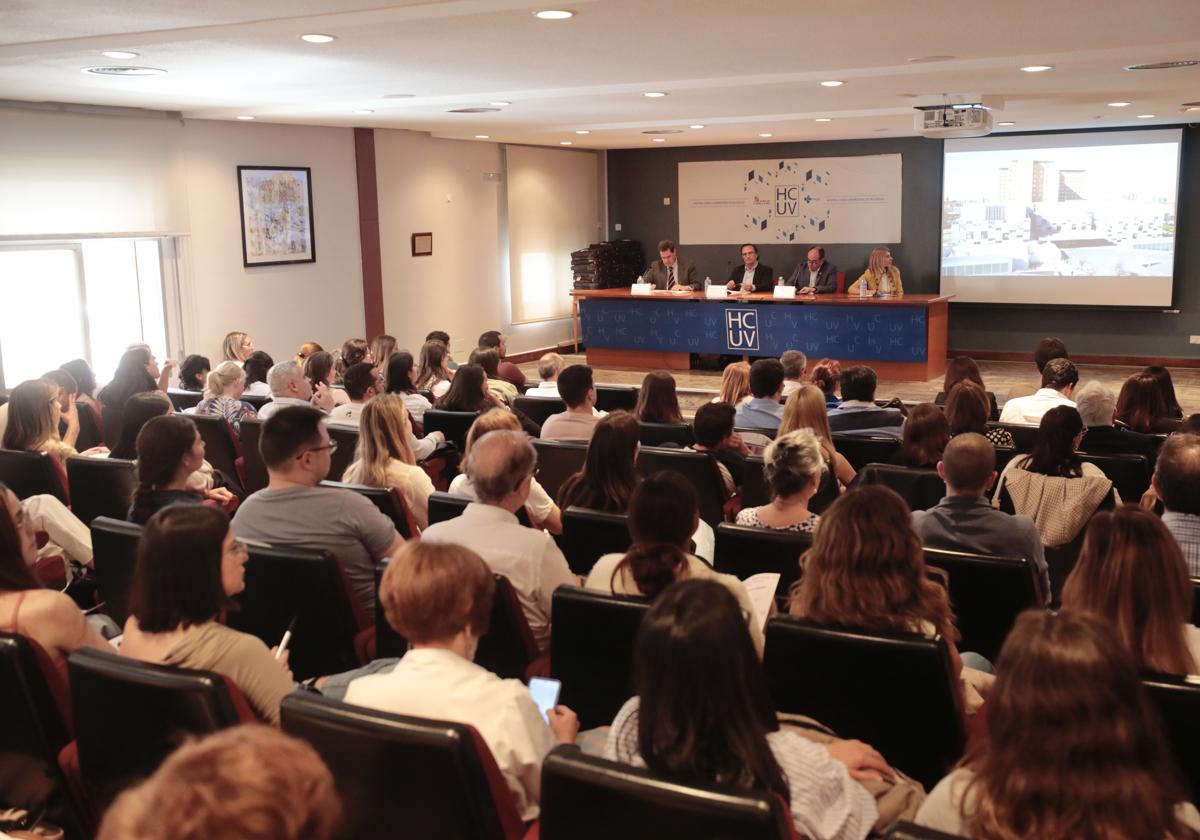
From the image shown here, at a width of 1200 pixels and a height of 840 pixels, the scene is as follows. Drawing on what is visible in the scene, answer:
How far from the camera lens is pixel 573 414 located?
218 inches

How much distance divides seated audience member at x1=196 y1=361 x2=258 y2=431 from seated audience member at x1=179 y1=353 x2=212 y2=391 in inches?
34.4

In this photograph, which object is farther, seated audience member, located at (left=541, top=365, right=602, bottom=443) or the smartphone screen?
seated audience member, located at (left=541, top=365, right=602, bottom=443)

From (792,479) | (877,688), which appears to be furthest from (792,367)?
(877,688)

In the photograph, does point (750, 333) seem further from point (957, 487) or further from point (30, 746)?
point (30, 746)

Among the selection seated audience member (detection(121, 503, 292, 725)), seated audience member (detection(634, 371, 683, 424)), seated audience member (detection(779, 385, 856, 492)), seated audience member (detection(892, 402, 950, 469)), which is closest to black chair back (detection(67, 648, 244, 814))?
seated audience member (detection(121, 503, 292, 725))

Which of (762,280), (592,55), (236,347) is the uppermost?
(592,55)

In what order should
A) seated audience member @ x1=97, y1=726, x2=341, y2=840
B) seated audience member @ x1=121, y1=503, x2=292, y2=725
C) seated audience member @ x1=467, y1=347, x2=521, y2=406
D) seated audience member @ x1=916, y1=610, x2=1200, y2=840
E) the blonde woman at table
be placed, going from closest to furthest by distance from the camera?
seated audience member @ x1=97, y1=726, x2=341, y2=840, seated audience member @ x1=916, y1=610, x2=1200, y2=840, seated audience member @ x1=121, y1=503, x2=292, y2=725, seated audience member @ x1=467, y1=347, x2=521, y2=406, the blonde woman at table

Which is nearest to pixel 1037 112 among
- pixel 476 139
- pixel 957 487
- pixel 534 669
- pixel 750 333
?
pixel 750 333

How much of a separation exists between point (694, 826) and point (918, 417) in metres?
3.23

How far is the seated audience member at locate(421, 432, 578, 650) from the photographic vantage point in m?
3.05

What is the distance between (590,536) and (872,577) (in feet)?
4.41

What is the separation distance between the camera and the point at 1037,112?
34.4 feet

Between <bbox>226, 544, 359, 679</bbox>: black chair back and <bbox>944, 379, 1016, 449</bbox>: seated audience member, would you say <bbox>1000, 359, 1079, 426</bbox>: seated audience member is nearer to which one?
<bbox>944, 379, 1016, 449</bbox>: seated audience member

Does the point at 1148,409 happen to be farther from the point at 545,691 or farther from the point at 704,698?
the point at 704,698
